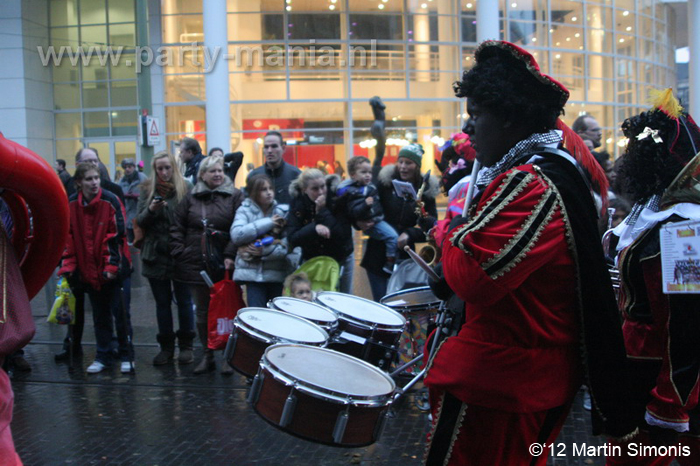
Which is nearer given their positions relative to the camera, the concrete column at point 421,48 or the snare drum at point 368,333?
the snare drum at point 368,333

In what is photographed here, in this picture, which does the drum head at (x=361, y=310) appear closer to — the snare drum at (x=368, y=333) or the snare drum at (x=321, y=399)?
the snare drum at (x=368, y=333)

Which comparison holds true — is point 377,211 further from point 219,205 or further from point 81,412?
point 81,412

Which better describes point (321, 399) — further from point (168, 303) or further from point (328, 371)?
point (168, 303)

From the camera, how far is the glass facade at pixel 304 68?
910 inches

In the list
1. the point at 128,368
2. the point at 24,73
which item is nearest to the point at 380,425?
the point at 128,368

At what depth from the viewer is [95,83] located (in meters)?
25.2

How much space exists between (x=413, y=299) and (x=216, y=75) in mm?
15486

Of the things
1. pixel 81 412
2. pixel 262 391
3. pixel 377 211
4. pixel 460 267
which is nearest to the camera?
pixel 460 267

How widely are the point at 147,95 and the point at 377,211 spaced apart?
23.8 ft

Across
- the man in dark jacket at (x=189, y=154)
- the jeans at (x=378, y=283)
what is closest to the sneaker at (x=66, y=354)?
the man in dark jacket at (x=189, y=154)

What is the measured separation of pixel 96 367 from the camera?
713 cm

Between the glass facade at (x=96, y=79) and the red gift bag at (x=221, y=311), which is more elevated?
the glass facade at (x=96, y=79)

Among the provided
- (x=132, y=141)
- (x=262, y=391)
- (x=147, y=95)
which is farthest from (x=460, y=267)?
(x=132, y=141)

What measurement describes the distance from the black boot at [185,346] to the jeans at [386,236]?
84.3 inches
